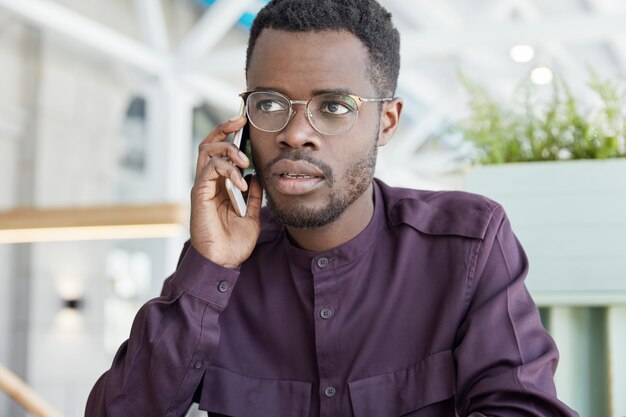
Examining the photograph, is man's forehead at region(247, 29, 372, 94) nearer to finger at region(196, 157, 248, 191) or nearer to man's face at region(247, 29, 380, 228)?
man's face at region(247, 29, 380, 228)

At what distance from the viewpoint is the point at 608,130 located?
2.01 meters

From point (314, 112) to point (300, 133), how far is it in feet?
0.17

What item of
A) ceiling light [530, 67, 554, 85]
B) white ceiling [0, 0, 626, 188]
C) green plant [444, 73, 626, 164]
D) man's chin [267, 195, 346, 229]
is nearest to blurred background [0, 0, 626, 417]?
white ceiling [0, 0, 626, 188]

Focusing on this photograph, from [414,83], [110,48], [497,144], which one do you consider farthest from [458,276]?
[414,83]

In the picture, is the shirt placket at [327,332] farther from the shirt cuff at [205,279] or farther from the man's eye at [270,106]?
the man's eye at [270,106]

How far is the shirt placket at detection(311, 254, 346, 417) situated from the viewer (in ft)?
5.11

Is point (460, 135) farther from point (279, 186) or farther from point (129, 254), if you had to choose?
point (129, 254)

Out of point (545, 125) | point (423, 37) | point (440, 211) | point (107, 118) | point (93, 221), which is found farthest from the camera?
point (107, 118)

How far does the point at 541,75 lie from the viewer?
2418 mm

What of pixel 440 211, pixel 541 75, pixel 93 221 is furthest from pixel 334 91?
pixel 93 221

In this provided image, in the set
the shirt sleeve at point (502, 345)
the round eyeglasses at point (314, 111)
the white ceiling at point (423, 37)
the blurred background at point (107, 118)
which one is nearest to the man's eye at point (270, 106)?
Result: the round eyeglasses at point (314, 111)

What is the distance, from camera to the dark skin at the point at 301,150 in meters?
1.56

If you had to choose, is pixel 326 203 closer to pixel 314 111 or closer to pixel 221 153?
pixel 314 111

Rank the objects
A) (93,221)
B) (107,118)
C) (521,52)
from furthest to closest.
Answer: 1. (107,118)
2. (521,52)
3. (93,221)
